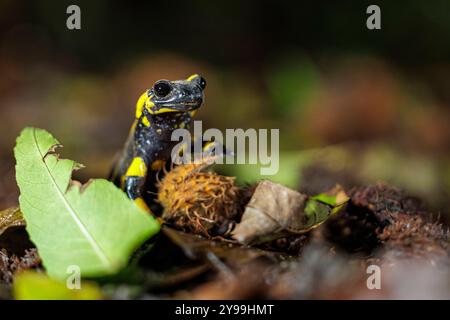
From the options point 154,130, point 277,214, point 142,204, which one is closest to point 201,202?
point 277,214

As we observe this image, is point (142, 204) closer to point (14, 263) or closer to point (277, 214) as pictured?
point (14, 263)

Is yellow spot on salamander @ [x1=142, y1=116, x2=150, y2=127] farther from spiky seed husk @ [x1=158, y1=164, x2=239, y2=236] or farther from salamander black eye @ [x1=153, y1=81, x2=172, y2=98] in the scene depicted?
spiky seed husk @ [x1=158, y1=164, x2=239, y2=236]

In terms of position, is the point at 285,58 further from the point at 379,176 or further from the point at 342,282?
the point at 342,282

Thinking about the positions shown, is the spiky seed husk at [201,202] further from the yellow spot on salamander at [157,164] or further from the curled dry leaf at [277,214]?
the yellow spot on salamander at [157,164]

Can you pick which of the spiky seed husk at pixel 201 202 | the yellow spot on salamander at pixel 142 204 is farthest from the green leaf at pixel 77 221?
the yellow spot on salamander at pixel 142 204

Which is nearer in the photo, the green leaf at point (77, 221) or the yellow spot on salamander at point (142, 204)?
the green leaf at point (77, 221)

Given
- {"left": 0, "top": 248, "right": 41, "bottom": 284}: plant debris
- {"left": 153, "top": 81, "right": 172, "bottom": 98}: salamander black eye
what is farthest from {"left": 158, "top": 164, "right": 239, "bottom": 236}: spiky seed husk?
{"left": 153, "top": 81, "right": 172, "bottom": 98}: salamander black eye
